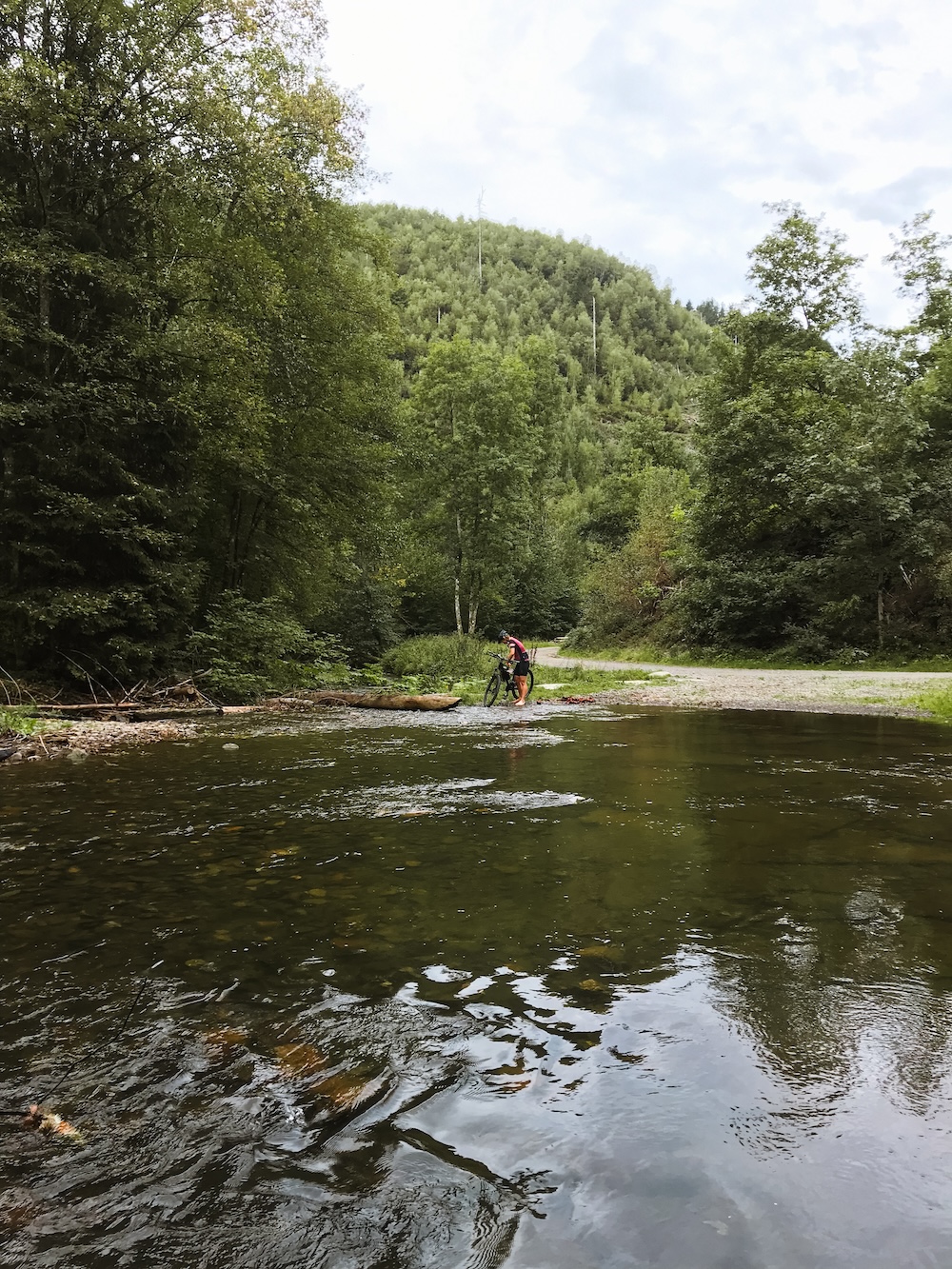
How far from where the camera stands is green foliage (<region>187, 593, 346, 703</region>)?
52.9 ft

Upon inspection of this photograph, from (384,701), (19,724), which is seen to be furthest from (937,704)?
(19,724)

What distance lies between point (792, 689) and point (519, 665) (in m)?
7.33

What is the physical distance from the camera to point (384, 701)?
16094mm

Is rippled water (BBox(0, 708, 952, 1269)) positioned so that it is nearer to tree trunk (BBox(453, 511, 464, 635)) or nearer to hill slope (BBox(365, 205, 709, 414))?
tree trunk (BBox(453, 511, 464, 635))

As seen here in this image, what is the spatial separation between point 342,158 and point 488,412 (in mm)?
20926

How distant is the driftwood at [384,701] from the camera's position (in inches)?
628

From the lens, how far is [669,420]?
103875mm

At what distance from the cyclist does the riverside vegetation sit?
5.13 meters

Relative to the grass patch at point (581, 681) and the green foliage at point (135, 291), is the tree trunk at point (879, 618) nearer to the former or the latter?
the grass patch at point (581, 681)

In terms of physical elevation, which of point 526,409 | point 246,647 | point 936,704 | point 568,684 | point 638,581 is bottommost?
point 568,684

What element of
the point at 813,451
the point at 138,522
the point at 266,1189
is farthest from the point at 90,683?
the point at 813,451

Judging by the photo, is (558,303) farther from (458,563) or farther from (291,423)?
(291,423)

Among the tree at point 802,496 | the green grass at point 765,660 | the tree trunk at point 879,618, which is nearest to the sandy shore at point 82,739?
the green grass at point 765,660

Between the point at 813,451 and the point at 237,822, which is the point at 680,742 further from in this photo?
the point at 813,451
